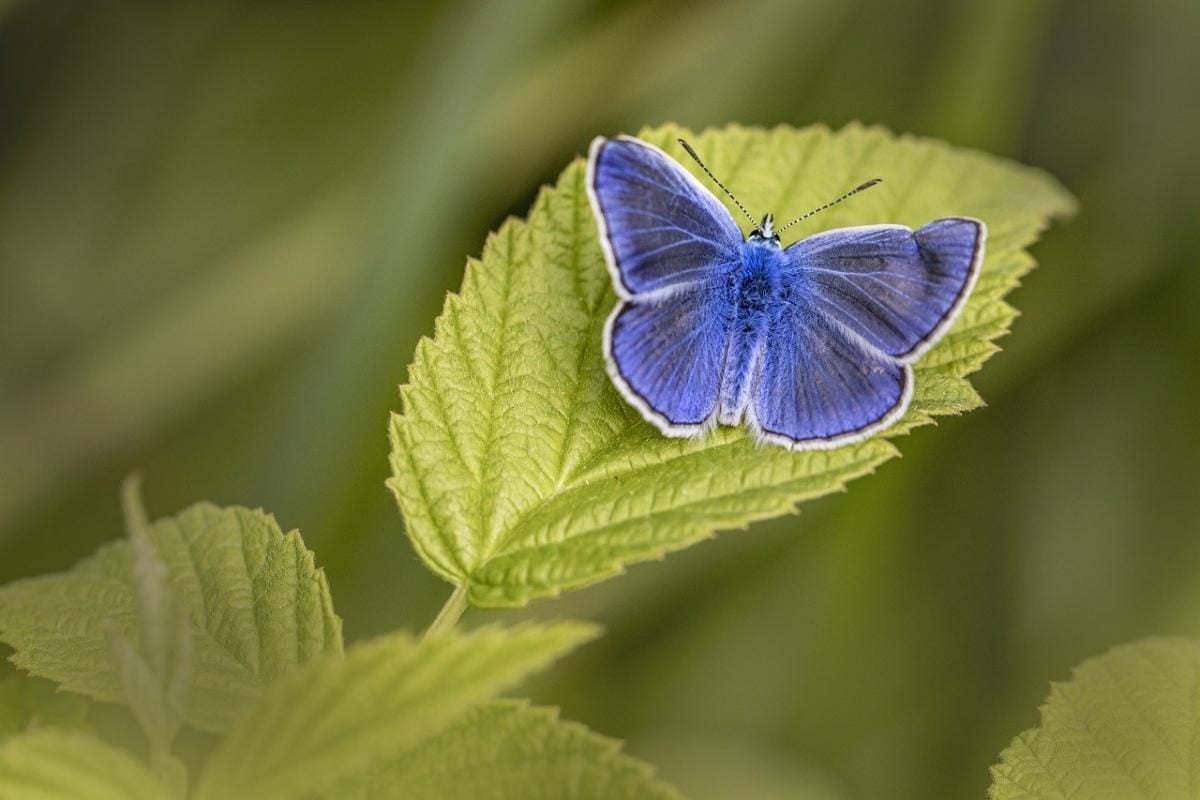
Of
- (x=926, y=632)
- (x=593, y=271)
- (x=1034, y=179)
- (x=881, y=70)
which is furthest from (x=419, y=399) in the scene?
(x=881, y=70)

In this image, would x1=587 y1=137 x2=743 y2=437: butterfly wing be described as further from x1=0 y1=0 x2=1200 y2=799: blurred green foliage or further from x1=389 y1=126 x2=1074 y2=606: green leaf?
x1=0 y1=0 x2=1200 y2=799: blurred green foliage

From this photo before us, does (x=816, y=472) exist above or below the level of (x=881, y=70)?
below

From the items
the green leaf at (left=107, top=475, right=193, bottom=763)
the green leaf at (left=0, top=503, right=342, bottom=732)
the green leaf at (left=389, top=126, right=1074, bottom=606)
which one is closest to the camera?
the green leaf at (left=107, top=475, right=193, bottom=763)

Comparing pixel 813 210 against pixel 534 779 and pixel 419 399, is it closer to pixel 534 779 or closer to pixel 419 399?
pixel 419 399

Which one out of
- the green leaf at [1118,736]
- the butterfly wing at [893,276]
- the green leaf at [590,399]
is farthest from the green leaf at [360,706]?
the butterfly wing at [893,276]

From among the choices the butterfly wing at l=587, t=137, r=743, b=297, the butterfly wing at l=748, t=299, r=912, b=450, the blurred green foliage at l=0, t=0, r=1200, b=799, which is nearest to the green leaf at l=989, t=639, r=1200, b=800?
the butterfly wing at l=748, t=299, r=912, b=450

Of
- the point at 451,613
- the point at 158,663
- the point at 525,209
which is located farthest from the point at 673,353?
the point at 525,209

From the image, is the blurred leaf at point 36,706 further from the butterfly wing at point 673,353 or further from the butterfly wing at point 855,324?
the butterfly wing at point 855,324
